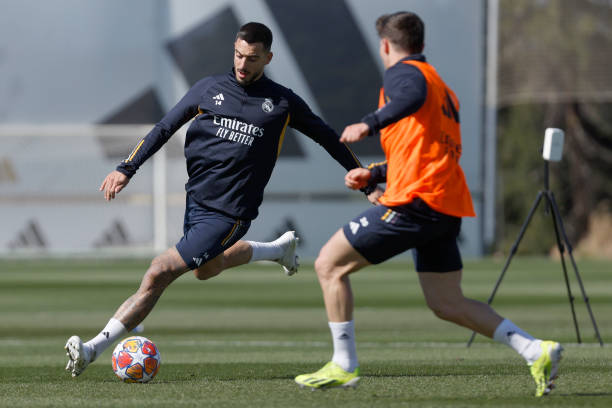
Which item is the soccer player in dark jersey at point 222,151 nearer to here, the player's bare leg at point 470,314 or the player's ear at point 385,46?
the player's ear at point 385,46

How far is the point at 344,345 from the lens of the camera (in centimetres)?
715

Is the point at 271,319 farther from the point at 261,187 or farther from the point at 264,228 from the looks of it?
the point at 264,228

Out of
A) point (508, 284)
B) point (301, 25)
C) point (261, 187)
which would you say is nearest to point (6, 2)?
point (301, 25)

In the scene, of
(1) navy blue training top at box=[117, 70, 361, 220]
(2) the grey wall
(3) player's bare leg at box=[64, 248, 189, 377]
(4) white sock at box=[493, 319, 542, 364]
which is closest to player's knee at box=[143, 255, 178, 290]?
(3) player's bare leg at box=[64, 248, 189, 377]

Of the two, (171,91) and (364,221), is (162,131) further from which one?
(171,91)

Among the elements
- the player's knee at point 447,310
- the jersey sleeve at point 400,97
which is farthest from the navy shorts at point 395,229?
the jersey sleeve at point 400,97

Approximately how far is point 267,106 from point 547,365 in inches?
111

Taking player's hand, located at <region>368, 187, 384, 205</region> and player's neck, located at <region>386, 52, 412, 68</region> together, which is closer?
player's neck, located at <region>386, 52, 412, 68</region>

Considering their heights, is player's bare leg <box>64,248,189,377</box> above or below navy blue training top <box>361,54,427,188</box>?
below

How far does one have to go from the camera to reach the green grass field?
286 inches

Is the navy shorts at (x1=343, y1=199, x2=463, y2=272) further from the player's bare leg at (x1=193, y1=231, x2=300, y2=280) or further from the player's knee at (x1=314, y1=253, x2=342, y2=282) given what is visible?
the player's bare leg at (x1=193, y1=231, x2=300, y2=280)

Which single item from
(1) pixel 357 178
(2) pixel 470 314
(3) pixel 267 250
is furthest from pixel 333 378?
(3) pixel 267 250

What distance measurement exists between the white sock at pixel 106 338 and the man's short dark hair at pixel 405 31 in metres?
2.79

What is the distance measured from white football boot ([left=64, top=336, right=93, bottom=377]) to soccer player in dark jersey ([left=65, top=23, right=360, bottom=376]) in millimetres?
194
